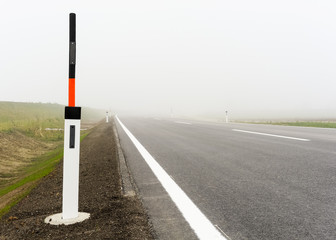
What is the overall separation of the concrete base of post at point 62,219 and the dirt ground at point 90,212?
0.18ft

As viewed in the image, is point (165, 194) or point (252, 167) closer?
point (165, 194)

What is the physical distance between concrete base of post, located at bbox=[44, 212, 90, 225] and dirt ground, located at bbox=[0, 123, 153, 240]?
2.1 inches

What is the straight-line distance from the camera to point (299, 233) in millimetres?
2080

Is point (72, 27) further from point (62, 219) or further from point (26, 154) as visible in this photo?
point (26, 154)

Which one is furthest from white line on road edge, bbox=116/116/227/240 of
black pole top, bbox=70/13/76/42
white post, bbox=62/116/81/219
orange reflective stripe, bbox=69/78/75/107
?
black pole top, bbox=70/13/76/42

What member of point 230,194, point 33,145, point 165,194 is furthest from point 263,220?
point 33,145

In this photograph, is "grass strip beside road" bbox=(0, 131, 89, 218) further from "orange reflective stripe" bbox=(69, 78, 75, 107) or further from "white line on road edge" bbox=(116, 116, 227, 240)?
"white line on road edge" bbox=(116, 116, 227, 240)

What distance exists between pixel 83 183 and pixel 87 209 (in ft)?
3.83

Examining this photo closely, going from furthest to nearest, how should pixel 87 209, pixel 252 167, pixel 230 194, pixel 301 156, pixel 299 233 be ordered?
1. pixel 301 156
2. pixel 252 167
3. pixel 230 194
4. pixel 87 209
5. pixel 299 233

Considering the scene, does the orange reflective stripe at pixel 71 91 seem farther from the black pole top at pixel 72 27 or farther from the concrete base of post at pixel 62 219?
the concrete base of post at pixel 62 219

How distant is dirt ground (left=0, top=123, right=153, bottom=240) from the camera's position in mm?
2193

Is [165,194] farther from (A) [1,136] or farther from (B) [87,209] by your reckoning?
(A) [1,136]

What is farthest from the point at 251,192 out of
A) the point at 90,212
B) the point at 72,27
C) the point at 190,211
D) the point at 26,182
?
the point at 26,182

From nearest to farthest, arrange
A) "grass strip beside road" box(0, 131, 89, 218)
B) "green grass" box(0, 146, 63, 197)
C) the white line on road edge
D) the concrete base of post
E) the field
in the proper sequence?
the white line on road edge, the concrete base of post, "grass strip beside road" box(0, 131, 89, 218), "green grass" box(0, 146, 63, 197), the field
